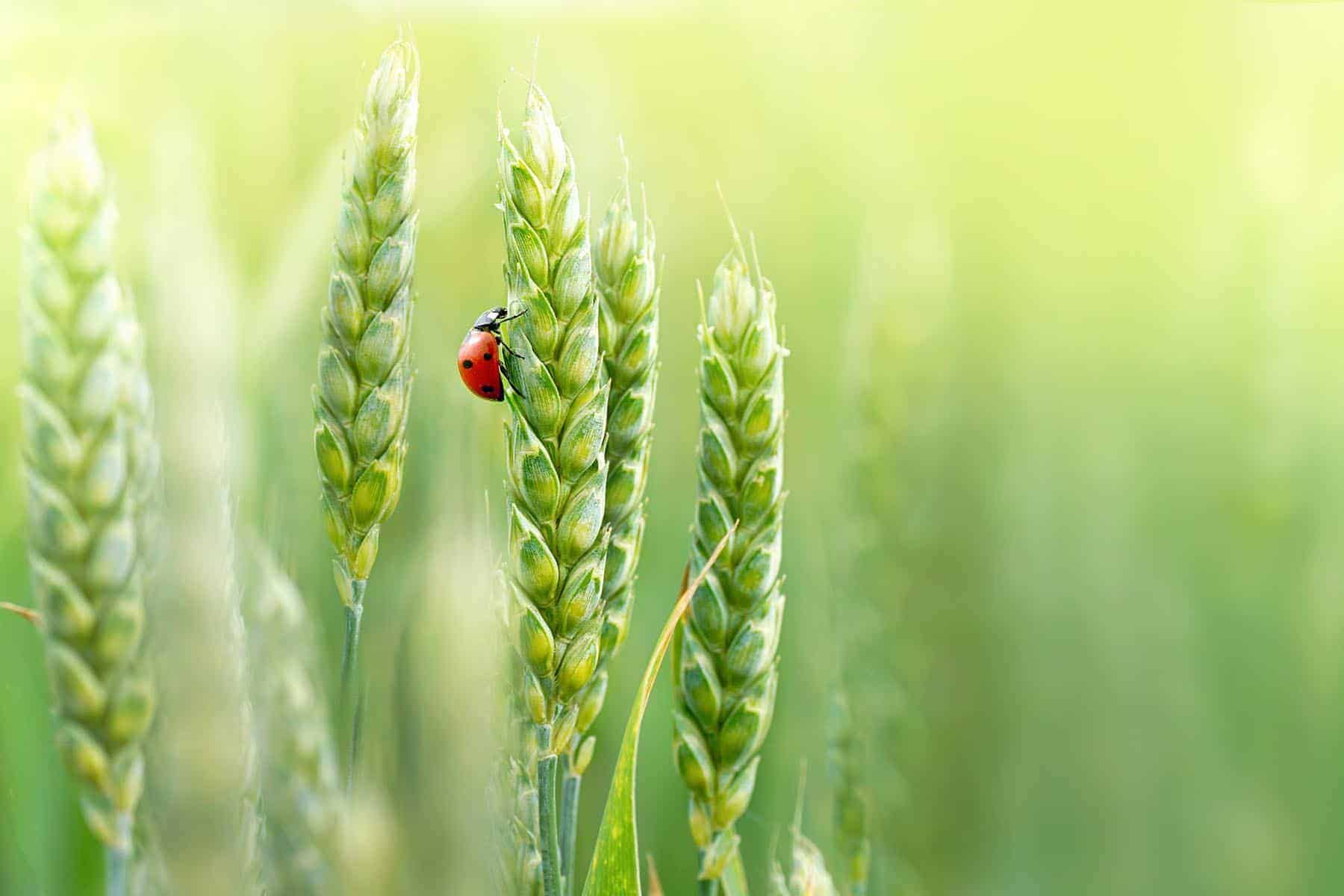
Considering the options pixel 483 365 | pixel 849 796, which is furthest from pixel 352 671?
pixel 849 796

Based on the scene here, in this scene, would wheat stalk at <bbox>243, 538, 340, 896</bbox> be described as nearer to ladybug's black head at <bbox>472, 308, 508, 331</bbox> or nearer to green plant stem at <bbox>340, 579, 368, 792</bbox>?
green plant stem at <bbox>340, 579, 368, 792</bbox>

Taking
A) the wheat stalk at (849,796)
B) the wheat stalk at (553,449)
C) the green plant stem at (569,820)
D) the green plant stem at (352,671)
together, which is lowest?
the wheat stalk at (849,796)

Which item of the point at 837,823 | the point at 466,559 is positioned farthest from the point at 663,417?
the point at 466,559

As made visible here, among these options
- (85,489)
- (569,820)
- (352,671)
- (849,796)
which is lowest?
(849,796)

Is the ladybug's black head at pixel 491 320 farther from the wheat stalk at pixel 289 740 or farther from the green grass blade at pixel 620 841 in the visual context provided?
the green grass blade at pixel 620 841

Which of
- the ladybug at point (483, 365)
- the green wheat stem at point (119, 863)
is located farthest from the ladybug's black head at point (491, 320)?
the green wheat stem at point (119, 863)

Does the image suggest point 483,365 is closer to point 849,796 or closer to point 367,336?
point 367,336

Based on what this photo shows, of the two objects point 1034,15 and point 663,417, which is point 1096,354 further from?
point 663,417

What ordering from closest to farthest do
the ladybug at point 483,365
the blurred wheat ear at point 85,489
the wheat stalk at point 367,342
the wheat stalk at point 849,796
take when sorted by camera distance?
the blurred wheat ear at point 85,489, the wheat stalk at point 367,342, the ladybug at point 483,365, the wheat stalk at point 849,796
